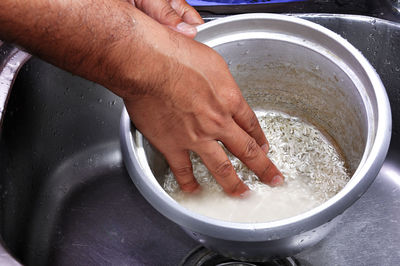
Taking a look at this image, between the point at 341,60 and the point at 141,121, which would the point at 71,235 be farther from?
the point at 341,60

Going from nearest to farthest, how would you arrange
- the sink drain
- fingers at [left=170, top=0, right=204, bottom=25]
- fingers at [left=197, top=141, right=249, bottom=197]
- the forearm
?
the forearm, fingers at [left=197, top=141, right=249, bottom=197], fingers at [left=170, top=0, right=204, bottom=25], the sink drain

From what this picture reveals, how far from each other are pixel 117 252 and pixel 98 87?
0.31m

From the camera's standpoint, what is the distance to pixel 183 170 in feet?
1.96

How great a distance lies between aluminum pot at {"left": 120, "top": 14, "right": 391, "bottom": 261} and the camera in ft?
1.56

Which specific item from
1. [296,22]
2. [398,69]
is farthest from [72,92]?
[398,69]

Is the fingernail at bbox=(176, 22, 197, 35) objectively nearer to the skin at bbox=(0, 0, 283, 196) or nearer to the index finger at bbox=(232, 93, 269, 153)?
the skin at bbox=(0, 0, 283, 196)

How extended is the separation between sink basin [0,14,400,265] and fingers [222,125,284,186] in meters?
0.21

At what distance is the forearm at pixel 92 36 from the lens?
442 mm

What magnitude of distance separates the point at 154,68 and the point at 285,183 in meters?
0.30

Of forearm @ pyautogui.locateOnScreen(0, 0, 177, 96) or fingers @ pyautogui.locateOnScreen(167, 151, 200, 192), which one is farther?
fingers @ pyautogui.locateOnScreen(167, 151, 200, 192)

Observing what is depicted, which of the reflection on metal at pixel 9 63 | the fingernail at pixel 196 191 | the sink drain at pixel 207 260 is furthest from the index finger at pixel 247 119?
the reflection on metal at pixel 9 63

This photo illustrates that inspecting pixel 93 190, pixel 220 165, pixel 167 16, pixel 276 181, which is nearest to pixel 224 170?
pixel 220 165

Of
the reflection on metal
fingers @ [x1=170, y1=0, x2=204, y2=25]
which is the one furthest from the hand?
the reflection on metal

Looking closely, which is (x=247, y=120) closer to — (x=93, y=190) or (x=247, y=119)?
(x=247, y=119)
